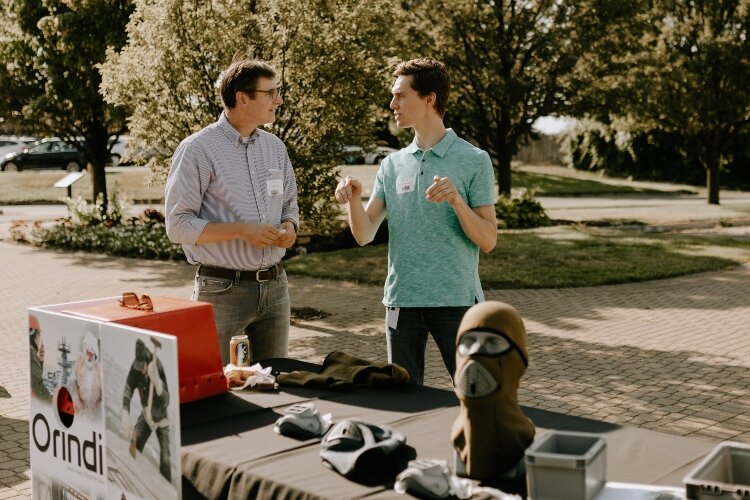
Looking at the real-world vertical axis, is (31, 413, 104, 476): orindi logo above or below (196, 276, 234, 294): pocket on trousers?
below

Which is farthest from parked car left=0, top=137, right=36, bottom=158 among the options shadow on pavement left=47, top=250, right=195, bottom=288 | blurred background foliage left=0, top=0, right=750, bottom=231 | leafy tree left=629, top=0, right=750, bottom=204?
leafy tree left=629, top=0, right=750, bottom=204

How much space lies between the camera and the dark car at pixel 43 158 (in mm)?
38188

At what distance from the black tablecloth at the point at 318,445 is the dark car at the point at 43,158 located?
37.3 meters

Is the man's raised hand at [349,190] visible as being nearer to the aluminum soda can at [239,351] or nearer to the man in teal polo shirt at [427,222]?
A: the man in teal polo shirt at [427,222]

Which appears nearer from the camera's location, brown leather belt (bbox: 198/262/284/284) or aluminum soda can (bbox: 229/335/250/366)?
aluminum soda can (bbox: 229/335/250/366)

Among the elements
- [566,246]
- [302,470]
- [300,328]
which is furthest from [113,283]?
[302,470]

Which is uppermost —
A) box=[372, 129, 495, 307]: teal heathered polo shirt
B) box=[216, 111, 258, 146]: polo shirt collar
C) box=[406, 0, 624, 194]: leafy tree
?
box=[406, 0, 624, 194]: leafy tree

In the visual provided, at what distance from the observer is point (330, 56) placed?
9.81m

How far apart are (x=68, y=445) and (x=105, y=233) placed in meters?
15.9

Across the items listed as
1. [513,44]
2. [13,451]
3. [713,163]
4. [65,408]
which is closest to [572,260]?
[513,44]

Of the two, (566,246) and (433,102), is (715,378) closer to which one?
(433,102)

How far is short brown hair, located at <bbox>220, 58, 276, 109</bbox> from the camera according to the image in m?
3.82

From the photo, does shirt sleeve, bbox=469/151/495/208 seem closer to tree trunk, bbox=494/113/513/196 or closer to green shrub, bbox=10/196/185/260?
green shrub, bbox=10/196/185/260

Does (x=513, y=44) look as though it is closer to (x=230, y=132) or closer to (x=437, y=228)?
(x=230, y=132)
